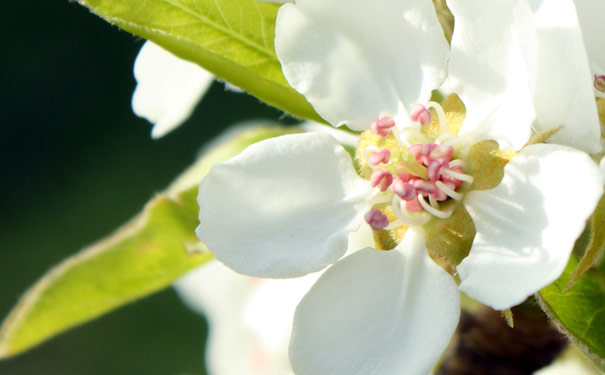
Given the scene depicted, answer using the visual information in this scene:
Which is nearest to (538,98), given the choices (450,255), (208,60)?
(450,255)

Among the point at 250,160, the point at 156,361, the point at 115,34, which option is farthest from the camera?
the point at 115,34

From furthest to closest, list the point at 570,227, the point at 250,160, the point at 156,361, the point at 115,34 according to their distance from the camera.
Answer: the point at 115,34 < the point at 156,361 < the point at 250,160 < the point at 570,227

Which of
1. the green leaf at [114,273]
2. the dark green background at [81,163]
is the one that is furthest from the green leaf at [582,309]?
the dark green background at [81,163]

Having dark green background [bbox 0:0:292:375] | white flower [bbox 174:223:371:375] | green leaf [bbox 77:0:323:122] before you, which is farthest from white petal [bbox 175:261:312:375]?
dark green background [bbox 0:0:292:375]

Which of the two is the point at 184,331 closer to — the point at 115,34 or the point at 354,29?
the point at 115,34

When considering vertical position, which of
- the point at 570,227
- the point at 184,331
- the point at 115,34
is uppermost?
the point at 570,227

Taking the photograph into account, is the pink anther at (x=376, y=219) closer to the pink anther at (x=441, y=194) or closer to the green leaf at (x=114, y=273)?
the pink anther at (x=441, y=194)

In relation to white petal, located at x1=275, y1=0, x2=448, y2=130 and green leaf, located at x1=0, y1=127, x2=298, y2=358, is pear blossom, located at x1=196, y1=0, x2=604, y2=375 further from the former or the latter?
green leaf, located at x1=0, y1=127, x2=298, y2=358

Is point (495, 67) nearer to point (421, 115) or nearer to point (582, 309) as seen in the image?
point (421, 115)
